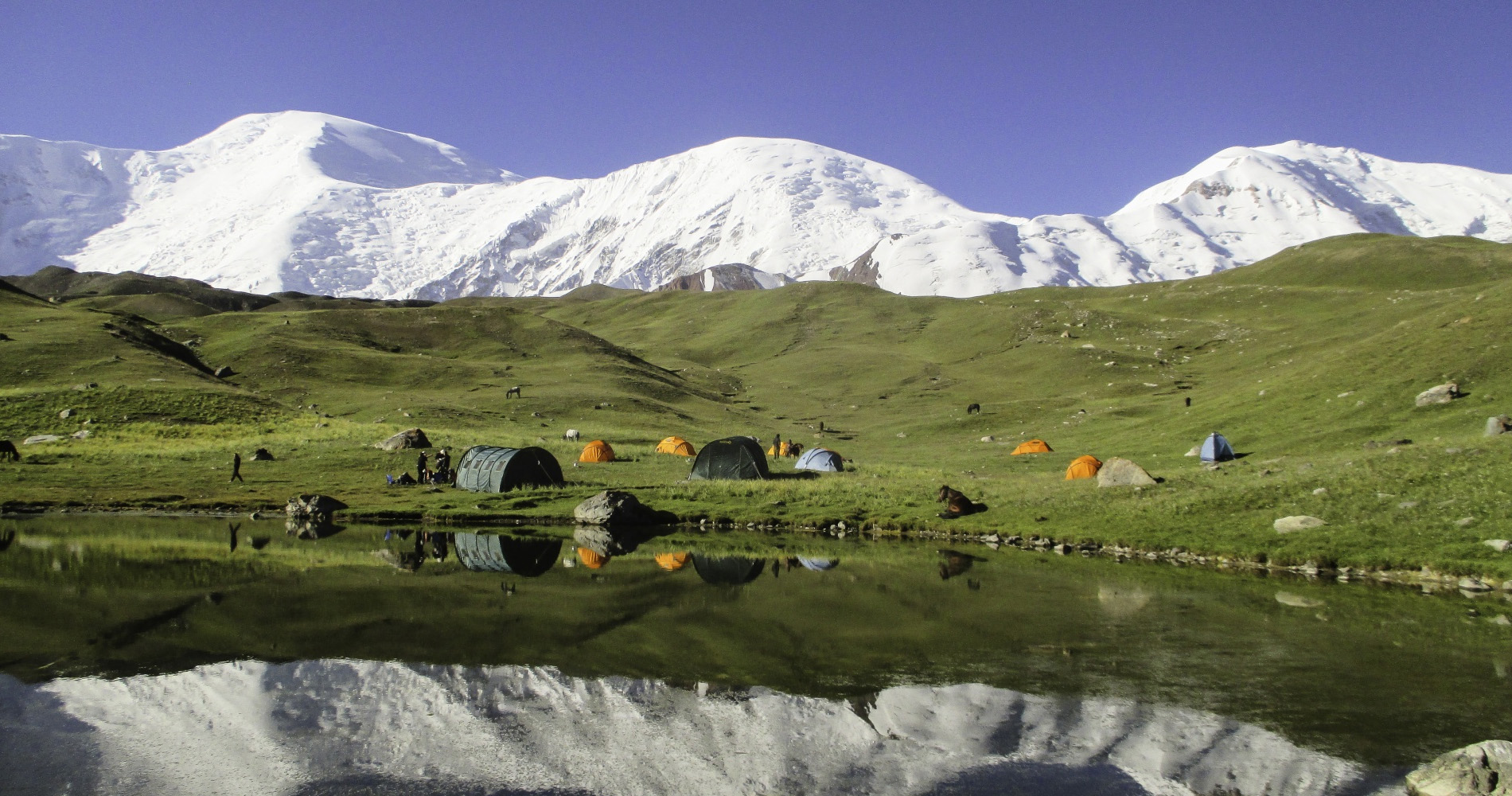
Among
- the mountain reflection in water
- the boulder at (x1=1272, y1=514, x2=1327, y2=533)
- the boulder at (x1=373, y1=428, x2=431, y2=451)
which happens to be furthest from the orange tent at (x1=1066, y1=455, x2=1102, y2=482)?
the boulder at (x1=373, y1=428, x2=431, y2=451)

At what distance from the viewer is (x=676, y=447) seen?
67.4 m

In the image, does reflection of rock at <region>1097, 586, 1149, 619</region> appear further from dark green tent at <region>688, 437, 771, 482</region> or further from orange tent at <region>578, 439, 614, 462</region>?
orange tent at <region>578, 439, 614, 462</region>

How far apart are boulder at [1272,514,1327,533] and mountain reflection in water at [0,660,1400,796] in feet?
63.5

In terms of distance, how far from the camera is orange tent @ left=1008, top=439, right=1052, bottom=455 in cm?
6569

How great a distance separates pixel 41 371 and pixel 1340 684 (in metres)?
90.3

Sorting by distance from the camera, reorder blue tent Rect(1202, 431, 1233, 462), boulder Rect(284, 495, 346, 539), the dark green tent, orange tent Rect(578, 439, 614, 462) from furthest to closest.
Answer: orange tent Rect(578, 439, 614, 462) < the dark green tent < blue tent Rect(1202, 431, 1233, 462) < boulder Rect(284, 495, 346, 539)

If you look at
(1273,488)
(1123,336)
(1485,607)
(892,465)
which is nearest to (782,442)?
(892,465)

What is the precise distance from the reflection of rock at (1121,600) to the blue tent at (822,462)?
2920 centimetres

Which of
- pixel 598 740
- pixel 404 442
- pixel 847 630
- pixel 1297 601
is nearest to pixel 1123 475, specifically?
pixel 1297 601

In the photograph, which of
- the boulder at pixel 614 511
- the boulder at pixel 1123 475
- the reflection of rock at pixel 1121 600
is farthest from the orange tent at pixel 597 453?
the reflection of rock at pixel 1121 600

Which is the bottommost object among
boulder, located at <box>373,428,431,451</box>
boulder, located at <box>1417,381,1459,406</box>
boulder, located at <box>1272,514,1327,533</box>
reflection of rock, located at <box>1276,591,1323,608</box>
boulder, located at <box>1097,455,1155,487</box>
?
Answer: reflection of rock, located at <box>1276,591,1323,608</box>

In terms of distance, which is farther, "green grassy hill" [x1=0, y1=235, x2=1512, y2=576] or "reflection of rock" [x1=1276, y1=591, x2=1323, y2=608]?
"green grassy hill" [x1=0, y1=235, x2=1512, y2=576]

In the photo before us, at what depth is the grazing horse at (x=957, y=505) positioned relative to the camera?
39250 millimetres

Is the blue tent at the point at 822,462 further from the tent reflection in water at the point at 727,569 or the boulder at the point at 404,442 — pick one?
the boulder at the point at 404,442
